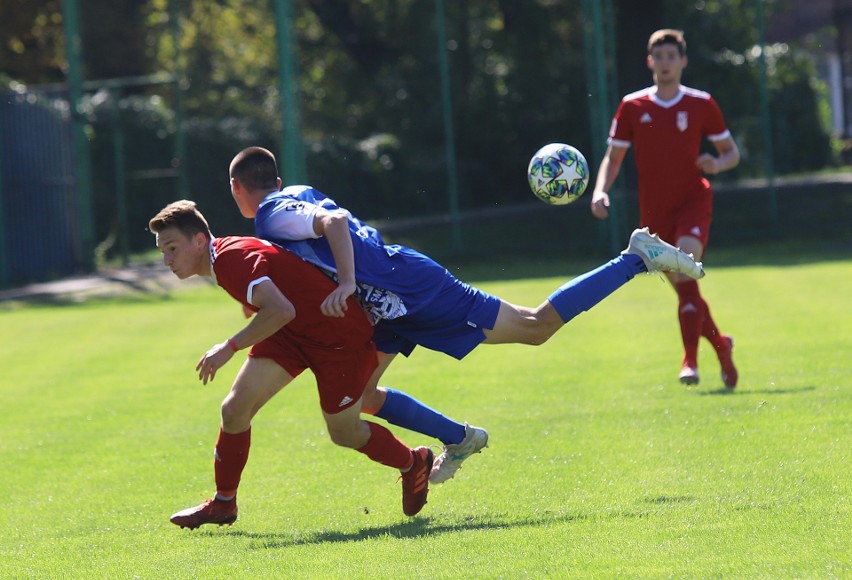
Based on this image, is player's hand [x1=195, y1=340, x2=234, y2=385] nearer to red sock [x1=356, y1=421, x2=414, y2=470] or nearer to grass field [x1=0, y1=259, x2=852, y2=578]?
grass field [x1=0, y1=259, x2=852, y2=578]

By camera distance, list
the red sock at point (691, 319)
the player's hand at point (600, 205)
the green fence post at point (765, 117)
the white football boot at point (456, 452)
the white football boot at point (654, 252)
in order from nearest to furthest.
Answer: the white football boot at point (456, 452), the white football boot at point (654, 252), the player's hand at point (600, 205), the red sock at point (691, 319), the green fence post at point (765, 117)

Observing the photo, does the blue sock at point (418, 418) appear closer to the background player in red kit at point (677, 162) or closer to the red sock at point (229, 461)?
the red sock at point (229, 461)

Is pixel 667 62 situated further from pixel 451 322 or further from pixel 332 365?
pixel 332 365

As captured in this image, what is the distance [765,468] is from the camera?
19.0 feet

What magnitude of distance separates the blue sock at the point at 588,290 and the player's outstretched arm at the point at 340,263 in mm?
1183

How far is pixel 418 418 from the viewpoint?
595cm

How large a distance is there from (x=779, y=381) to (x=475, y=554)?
423 cm

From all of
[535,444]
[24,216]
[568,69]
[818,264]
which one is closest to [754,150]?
[568,69]

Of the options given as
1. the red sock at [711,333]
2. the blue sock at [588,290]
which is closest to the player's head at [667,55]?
the red sock at [711,333]

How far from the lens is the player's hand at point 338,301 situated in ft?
17.2

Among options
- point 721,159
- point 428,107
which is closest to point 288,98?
point 428,107

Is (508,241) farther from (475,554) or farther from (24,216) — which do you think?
(475,554)

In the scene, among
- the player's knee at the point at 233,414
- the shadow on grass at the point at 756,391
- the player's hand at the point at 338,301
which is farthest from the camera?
the shadow on grass at the point at 756,391

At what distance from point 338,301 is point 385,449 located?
0.79m
